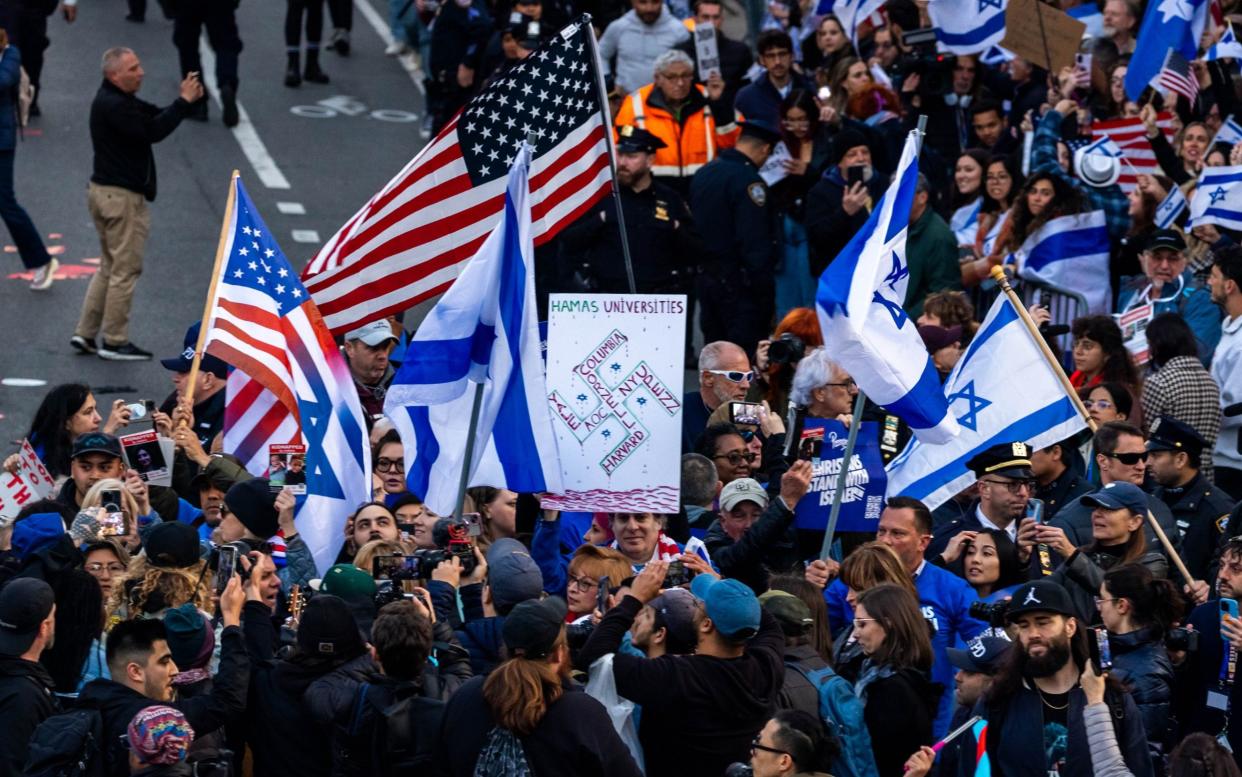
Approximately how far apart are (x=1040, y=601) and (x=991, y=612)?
57 cm

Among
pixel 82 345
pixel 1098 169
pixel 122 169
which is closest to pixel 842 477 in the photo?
pixel 1098 169

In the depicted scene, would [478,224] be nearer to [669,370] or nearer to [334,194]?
[669,370]

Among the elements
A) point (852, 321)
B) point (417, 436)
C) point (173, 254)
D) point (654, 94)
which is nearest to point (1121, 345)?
point (852, 321)

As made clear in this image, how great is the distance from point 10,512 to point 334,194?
10.7 metres

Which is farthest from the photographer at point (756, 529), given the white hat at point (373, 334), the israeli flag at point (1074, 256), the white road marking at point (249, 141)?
the white road marking at point (249, 141)

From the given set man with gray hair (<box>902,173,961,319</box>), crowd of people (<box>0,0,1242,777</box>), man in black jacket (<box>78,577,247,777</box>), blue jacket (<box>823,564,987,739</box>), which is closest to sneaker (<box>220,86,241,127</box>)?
crowd of people (<box>0,0,1242,777</box>)

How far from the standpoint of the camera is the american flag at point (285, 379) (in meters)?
9.62

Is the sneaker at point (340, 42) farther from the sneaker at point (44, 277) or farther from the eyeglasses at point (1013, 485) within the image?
the eyeglasses at point (1013, 485)

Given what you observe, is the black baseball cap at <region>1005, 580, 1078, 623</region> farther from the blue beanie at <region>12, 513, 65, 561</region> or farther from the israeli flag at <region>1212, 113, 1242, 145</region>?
the israeli flag at <region>1212, 113, 1242, 145</region>

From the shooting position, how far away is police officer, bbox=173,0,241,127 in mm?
20734

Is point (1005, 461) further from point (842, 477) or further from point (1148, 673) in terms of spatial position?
point (1148, 673)

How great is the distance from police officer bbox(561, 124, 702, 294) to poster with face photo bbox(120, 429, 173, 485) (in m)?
4.50

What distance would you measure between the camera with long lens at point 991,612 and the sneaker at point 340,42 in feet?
57.4

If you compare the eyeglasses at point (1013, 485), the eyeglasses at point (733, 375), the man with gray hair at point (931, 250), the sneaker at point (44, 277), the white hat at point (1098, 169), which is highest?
the eyeglasses at point (1013, 485)
